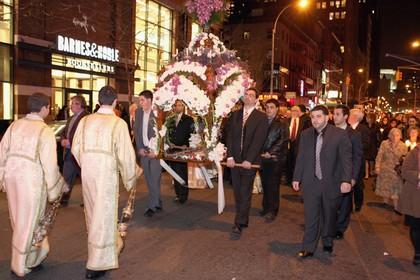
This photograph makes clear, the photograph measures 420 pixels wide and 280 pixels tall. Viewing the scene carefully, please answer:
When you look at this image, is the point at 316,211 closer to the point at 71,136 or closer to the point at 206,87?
the point at 206,87

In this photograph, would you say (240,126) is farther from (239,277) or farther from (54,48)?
(54,48)

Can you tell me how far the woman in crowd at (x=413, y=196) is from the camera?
19.6ft

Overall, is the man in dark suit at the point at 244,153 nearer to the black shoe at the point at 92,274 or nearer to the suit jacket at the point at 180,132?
the suit jacket at the point at 180,132

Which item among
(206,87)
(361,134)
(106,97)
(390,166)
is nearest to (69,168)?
(206,87)

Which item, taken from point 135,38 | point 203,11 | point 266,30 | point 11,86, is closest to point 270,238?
point 203,11

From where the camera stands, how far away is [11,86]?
18.8 m

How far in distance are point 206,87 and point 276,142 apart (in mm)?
1593

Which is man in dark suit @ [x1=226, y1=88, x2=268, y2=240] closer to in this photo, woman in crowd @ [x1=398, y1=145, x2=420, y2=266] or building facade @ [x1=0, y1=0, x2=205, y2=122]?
woman in crowd @ [x1=398, y1=145, x2=420, y2=266]

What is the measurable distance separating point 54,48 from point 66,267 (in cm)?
1651

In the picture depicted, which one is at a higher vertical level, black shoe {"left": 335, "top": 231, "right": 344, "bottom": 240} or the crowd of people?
the crowd of people

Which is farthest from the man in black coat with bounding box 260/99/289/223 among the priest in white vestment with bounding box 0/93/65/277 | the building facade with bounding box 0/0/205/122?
the building facade with bounding box 0/0/205/122

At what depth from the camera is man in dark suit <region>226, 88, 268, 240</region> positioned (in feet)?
23.5

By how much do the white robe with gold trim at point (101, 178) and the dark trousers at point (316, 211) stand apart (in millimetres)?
2506

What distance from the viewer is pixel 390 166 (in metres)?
9.65
